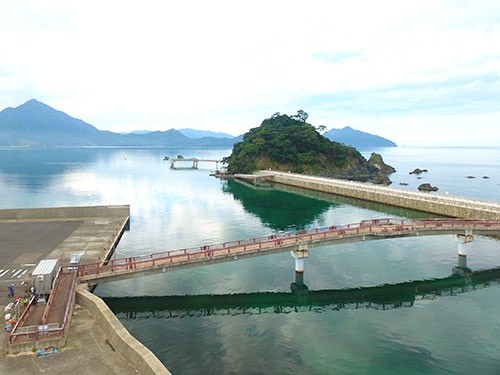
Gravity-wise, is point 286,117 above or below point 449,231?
above

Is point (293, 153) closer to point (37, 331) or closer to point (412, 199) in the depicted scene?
point (412, 199)

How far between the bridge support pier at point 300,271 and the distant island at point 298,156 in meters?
111

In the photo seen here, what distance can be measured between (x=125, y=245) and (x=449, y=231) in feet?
134

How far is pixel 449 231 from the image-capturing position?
1773 inches

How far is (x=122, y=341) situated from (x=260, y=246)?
62.3 ft

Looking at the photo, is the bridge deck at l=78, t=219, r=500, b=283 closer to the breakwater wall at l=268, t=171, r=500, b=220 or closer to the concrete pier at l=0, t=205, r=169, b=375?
the concrete pier at l=0, t=205, r=169, b=375

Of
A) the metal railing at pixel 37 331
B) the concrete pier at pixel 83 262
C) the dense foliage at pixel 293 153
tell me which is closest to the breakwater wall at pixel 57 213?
the concrete pier at pixel 83 262

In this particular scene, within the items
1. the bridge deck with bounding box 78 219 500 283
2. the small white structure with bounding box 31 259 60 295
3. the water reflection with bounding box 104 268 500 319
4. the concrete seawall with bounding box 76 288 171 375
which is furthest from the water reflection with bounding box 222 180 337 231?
the small white structure with bounding box 31 259 60 295

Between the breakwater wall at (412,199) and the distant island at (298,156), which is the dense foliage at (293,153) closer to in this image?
the distant island at (298,156)

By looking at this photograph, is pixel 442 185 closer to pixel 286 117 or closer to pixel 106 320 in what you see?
pixel 286 117

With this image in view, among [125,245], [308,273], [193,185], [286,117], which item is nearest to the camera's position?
[308,273]

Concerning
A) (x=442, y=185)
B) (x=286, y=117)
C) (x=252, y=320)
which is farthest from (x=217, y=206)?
(x=286, y=117)

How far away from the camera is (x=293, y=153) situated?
152m

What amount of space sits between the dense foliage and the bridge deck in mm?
104782
